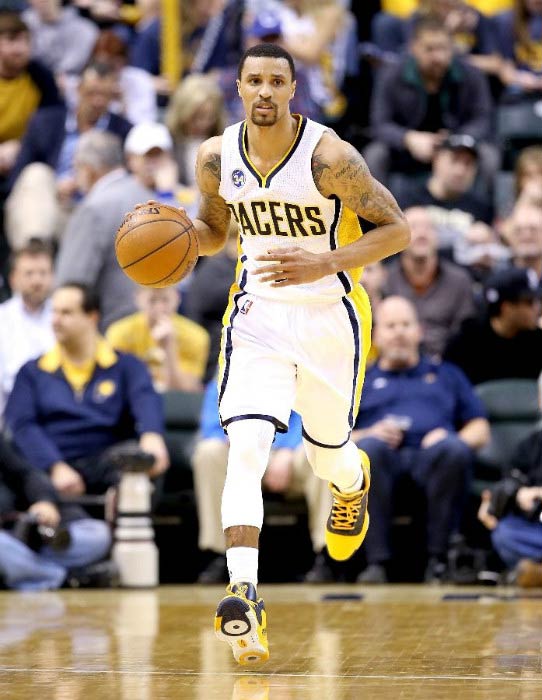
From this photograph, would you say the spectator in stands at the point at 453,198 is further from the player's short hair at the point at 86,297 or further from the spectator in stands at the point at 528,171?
the player's short hair at the point at 86,297

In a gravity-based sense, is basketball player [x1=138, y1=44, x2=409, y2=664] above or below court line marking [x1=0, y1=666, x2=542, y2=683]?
above

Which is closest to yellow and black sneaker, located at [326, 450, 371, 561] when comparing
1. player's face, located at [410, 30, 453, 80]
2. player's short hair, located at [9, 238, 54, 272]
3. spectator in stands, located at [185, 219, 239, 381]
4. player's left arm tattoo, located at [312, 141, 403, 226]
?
player's left arm tattoo, located at [312, 141, 403, 226]

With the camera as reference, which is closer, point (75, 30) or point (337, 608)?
point (337, 608)

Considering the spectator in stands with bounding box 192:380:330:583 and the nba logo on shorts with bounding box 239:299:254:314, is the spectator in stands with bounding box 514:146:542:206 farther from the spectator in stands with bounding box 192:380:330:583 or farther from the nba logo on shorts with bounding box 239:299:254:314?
the nba logo on shorts with bounding box 239:299:254:314

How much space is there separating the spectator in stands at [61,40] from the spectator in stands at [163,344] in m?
3.71

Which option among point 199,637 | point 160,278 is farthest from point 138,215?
point 199,637

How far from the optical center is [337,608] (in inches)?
289

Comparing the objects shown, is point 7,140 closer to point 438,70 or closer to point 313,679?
point 438,70

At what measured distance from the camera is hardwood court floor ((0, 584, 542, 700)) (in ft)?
15.6

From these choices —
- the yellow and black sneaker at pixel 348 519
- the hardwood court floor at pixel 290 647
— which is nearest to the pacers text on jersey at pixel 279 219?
the yellow and black sneaker at pixel 348 519

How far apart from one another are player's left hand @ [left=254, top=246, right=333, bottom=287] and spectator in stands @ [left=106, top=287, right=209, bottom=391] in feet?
14.1

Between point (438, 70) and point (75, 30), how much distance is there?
10.9 feet

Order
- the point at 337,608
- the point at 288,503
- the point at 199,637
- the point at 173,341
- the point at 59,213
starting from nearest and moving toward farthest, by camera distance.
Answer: the point at 199,637 < the point at 337,608 < the point at 288,503 < the point at 173,341 < the point at 59,213

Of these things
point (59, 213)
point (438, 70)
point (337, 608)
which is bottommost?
point (337, 608)
